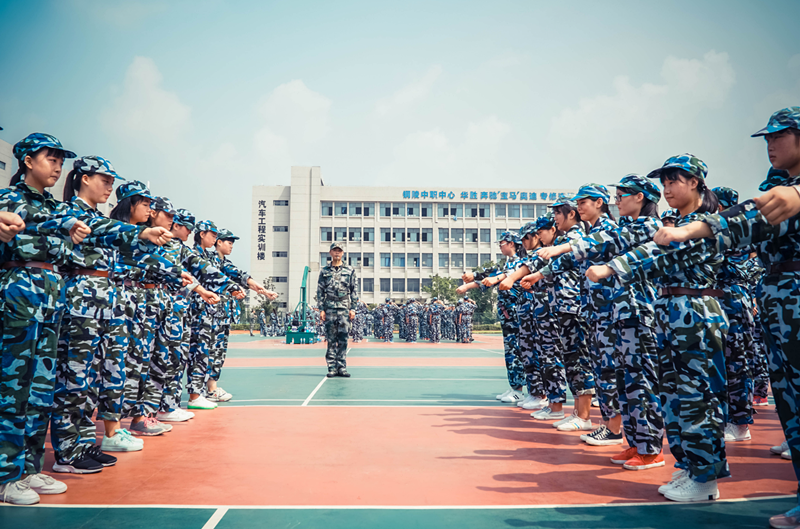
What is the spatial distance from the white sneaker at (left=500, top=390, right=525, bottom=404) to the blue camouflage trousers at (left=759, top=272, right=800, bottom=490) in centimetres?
454

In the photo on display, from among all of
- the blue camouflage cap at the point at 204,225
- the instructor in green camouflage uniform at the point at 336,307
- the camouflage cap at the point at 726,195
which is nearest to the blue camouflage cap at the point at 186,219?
the blue camouflage cap at the point at 204,225

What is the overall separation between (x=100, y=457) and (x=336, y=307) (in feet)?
19.9

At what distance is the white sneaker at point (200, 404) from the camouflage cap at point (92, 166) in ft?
11.7

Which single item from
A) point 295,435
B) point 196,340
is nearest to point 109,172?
point 295,435

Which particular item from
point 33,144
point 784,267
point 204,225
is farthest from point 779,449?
point 204,225

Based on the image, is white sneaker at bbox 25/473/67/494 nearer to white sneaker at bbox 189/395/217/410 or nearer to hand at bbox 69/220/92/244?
hand at bbox 69/220/92/244

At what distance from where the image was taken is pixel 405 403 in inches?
276

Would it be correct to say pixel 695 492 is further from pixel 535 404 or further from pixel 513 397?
pixel 513 397

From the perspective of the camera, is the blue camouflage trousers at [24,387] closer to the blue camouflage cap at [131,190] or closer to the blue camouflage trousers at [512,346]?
the blue camouflage cap at [131,190]

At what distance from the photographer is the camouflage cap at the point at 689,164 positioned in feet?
11.1

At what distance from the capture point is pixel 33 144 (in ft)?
11.1

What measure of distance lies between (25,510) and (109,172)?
2.25 meters

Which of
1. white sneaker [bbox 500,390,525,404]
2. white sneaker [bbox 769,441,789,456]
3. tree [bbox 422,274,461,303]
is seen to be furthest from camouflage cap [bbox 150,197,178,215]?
tree [bbox 422,274,461,303]

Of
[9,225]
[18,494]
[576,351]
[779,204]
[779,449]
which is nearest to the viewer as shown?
[779,204]
